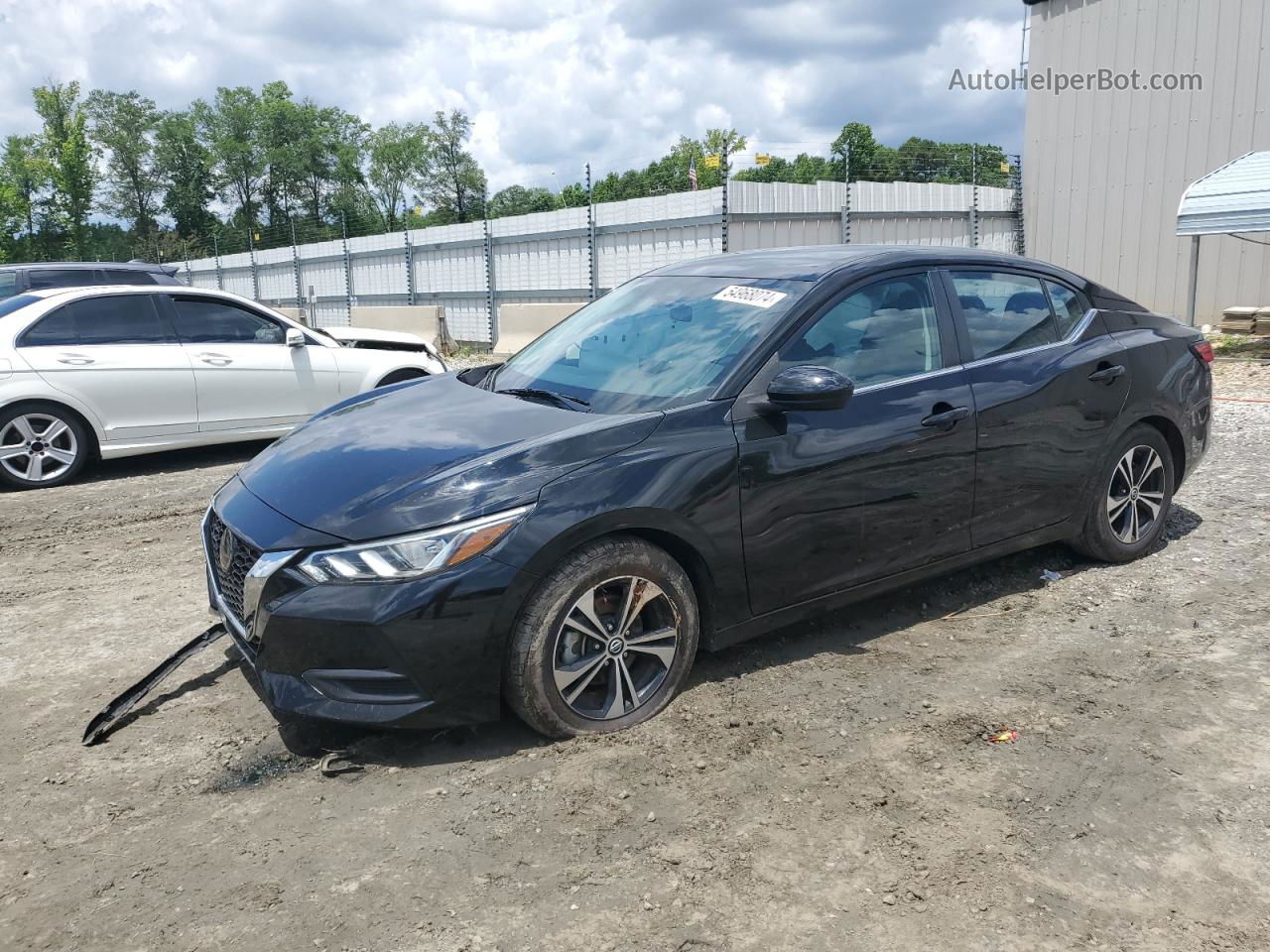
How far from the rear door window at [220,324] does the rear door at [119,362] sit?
0.52ft

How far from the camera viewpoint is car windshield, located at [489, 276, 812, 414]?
391 cm

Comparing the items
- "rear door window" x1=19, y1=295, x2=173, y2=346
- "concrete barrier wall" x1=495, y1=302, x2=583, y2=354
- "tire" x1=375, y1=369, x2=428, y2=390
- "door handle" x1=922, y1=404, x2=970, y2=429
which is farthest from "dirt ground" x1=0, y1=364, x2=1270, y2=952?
"concrete barrier wall" x1=495, y1=302, x2=583, y2=354

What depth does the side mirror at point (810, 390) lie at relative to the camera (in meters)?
3.68

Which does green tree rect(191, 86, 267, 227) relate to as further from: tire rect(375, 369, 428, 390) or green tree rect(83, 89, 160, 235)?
tire rect(375, 369, 428, 390)

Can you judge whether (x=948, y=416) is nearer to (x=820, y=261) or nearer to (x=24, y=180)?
(x=820, y=261)

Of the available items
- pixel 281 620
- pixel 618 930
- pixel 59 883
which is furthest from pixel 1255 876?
pixel 59 883

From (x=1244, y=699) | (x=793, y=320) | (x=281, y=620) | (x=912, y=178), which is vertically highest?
(x=912, y=178)

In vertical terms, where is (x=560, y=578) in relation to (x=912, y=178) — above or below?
below

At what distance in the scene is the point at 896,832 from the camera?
2945mm

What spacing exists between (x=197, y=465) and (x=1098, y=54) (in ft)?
55.3

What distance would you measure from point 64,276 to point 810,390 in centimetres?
1063

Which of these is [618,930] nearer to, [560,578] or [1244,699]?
[560,578]

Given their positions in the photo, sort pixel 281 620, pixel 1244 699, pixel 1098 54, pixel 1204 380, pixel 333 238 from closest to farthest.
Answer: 1. pixel 281 620
2. pixel 1244 699
3. pixel 1204 380
4. pixel 1098 54
5. pixel 333 238

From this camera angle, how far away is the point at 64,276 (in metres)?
11.4
